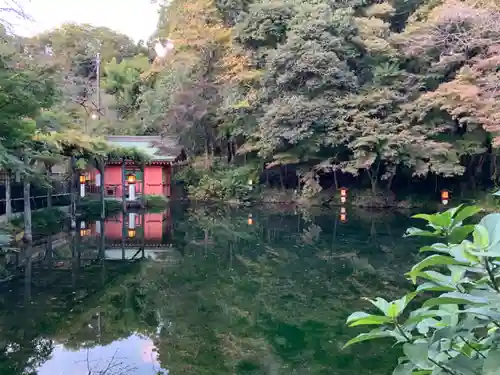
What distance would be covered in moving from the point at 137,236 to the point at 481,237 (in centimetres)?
1126

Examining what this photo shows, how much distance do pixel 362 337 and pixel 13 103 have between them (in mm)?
7369

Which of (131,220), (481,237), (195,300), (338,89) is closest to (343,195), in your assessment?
(338,89)

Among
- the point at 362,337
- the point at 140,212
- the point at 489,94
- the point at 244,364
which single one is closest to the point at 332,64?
the point at 489,94

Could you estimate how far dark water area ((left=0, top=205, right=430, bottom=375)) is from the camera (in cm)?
457

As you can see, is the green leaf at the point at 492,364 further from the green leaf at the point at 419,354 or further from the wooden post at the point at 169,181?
the wooden post at the point at 169,181

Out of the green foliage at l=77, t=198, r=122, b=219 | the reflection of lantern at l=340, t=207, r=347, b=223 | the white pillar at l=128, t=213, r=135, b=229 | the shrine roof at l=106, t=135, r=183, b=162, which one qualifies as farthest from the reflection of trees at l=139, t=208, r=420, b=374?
the shrine roof at l=106, t=135, r=183, b=162

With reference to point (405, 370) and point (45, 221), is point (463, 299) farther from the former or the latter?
point (45, 221)

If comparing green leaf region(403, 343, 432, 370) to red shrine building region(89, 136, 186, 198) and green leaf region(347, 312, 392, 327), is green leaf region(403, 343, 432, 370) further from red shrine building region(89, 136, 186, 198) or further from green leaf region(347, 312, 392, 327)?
red shrine building region(89, 136, 186, 198)

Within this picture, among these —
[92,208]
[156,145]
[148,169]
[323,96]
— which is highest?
[323,96]

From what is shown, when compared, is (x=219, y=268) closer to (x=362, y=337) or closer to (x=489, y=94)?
(x=362, y=337)

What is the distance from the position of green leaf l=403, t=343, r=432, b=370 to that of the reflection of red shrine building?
336 inches

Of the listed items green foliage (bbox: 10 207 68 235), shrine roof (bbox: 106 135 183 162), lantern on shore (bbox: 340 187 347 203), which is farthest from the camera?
shrine roof (bbox: 106 135 183 162)

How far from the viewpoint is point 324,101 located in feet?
61.0

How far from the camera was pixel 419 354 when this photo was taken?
99 cm
